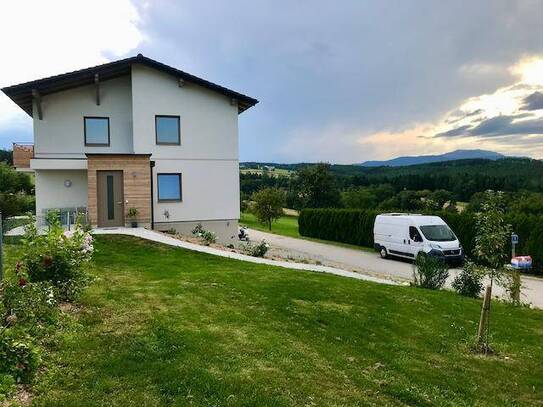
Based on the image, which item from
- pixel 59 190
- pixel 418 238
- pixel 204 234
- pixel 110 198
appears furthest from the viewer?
pixel 418 238

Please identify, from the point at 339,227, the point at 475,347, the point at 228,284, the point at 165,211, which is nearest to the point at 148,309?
the point at 228,284

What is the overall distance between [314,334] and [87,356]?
11.1 feet

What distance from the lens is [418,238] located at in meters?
22.1

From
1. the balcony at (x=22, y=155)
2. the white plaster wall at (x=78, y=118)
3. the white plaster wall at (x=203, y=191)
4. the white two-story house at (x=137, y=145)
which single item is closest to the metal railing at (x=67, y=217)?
the white two-story house at (x=137, y=145)

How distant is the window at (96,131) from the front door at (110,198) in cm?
329

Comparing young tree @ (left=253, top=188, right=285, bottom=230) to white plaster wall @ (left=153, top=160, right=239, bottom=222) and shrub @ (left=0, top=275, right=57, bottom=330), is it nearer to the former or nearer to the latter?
white plaster wall @ (left=153, top=160, right=239, bottom=222)

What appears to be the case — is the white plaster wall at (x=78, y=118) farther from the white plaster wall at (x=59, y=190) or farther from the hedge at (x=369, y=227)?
the hedge at (x=369, y=227)

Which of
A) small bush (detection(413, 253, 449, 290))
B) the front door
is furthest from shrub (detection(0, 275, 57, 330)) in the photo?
the front door

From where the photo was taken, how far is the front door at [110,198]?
62.1 ft

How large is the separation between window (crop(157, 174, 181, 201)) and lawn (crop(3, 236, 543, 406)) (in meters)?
11.2

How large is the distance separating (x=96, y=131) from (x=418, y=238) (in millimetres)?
16294

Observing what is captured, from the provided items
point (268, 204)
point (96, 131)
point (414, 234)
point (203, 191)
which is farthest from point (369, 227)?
point (96, 131)

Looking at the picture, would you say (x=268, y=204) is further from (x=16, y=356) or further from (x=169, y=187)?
(x=16, y=356)

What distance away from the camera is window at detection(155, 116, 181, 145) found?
21797 millimetres
